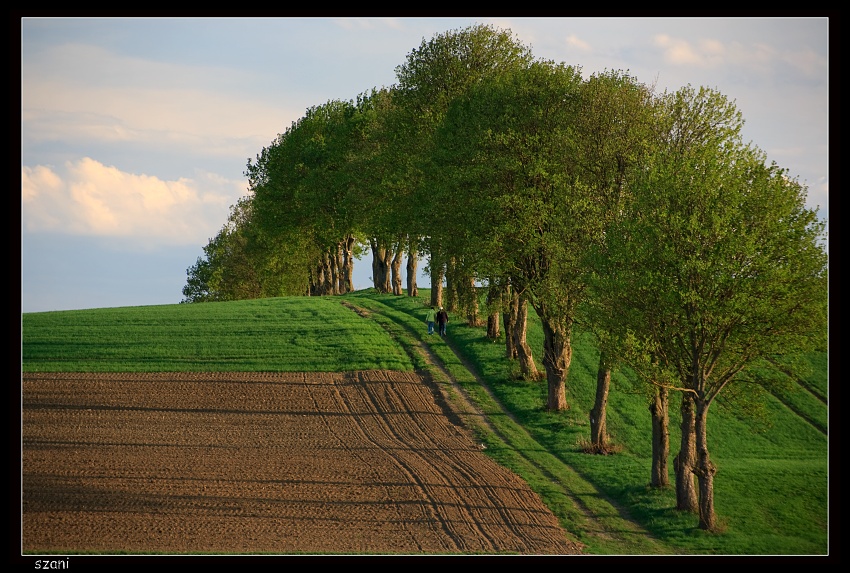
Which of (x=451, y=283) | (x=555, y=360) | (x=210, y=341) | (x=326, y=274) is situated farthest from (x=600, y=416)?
(x=326, y=274)

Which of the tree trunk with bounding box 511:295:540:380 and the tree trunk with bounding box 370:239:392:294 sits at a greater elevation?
the tree trunk with bounding box 370:239:392:294

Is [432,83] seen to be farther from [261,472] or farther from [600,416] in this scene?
[261,472]

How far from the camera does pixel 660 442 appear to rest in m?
37.2

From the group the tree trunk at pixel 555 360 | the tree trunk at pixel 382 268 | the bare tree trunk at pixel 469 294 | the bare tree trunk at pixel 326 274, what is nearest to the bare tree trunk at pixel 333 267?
the bare tree trunk at pixel 326 274

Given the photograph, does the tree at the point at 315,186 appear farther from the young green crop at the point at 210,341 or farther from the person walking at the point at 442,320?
the person walking at the point at 442,320

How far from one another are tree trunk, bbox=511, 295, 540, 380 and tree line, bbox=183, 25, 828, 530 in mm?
119

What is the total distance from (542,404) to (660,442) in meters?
12.2

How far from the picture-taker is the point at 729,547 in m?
30.1

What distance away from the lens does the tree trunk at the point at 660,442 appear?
1447 inches

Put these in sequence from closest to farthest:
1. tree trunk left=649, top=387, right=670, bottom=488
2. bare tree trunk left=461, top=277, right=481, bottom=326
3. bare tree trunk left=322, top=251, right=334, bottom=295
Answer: tree trunk left=649, top=387, right=670, bottom=488
bare tree trunk left=461, top=277, right=481, bottom=326
bare tree trunk left=322, top=251, right=334, bottom=295

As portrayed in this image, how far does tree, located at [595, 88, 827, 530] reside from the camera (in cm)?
3091

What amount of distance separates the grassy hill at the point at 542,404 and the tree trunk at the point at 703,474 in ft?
2.15

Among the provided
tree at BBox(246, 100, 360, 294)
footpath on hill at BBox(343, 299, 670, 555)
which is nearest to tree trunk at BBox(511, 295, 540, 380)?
footpath on hill at BBox(343, 299, 670, 555)

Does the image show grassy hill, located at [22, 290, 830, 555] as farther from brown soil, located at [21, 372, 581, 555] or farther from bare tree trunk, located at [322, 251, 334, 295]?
bare tree trunk, located at [322, 251, 334, 295]
